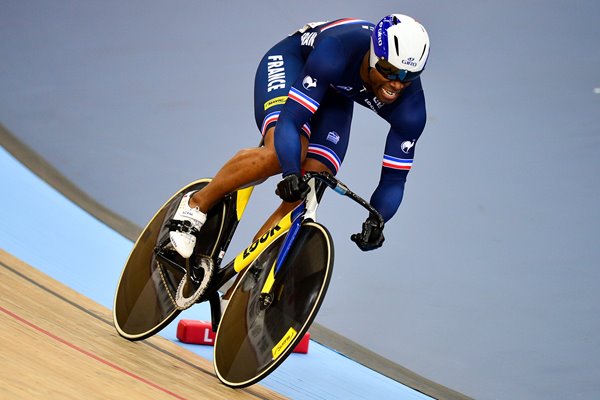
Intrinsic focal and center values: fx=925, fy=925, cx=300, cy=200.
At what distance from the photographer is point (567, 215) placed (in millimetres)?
5020

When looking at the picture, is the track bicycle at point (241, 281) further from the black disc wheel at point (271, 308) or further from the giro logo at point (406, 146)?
the giro logo at point (406, 146)

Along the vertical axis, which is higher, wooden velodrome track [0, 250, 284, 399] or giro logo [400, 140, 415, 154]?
giro logo [400, 140, 415, 154]

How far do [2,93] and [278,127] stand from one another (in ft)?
13.4

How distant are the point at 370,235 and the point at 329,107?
569 millimetres

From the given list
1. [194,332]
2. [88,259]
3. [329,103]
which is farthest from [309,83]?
[88,259]

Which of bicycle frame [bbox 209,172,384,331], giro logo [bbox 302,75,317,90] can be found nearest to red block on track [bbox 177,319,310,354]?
bicycle frame [bbox 209,172,384,331]

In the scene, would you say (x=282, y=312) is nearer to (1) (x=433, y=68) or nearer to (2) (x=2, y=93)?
(1) (x=433, y=68)

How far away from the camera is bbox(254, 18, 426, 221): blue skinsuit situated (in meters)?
2.96

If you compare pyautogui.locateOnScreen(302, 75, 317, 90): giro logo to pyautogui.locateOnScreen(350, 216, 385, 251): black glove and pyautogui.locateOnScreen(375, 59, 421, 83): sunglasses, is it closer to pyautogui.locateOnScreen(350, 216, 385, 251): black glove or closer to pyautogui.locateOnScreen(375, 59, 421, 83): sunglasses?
pyautogui.locateOnScreen(375, 59, 421, 83): sunglasses

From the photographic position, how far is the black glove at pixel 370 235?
295cm

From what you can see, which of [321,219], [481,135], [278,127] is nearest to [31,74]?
[321,219]

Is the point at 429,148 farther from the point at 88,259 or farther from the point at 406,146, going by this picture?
the point at 406,146

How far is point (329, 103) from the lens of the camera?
330 cm

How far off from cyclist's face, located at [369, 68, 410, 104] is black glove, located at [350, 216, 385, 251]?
395 millimetres
